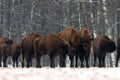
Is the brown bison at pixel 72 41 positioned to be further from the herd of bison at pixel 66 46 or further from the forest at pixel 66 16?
the forest at pixel 66 16

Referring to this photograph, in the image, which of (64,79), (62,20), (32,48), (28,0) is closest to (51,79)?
(64,79)

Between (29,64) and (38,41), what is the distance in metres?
4.10

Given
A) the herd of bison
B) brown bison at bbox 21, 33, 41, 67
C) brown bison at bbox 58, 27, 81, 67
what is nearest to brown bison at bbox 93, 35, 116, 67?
the herd of bison

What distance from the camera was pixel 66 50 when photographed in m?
19.2

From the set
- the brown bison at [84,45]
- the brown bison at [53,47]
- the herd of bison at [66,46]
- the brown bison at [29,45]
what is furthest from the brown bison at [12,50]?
the brown bison at [84,45]

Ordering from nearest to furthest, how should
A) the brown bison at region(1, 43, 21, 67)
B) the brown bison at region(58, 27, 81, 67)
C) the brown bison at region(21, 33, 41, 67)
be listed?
the brown bison at region(58, 27, 81, 67)
the brown bison at region(21, 33, 41, 67)
the brown bison at region(1, 43, 21, 67)

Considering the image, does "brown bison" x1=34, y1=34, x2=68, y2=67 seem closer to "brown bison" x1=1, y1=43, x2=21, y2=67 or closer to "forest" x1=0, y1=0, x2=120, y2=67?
"brown bison" x1=1, y1=43, x2=21, y2=67

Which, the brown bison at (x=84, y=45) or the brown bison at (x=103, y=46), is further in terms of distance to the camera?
the brown bison at (x=103, y=46)

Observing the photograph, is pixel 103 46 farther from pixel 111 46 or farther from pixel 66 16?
pixel 66 16

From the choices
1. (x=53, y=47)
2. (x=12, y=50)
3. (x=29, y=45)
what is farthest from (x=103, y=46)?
(x=12, y=50)

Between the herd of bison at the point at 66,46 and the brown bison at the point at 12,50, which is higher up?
the herd of bison at the point at 66,46

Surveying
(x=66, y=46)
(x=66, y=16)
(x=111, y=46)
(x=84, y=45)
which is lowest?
(x=111, y=46)

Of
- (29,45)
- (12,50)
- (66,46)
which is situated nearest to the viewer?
(66,46)

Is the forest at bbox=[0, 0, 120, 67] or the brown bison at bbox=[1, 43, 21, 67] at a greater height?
the forest at bbox=[0, 0, 120, 67]
